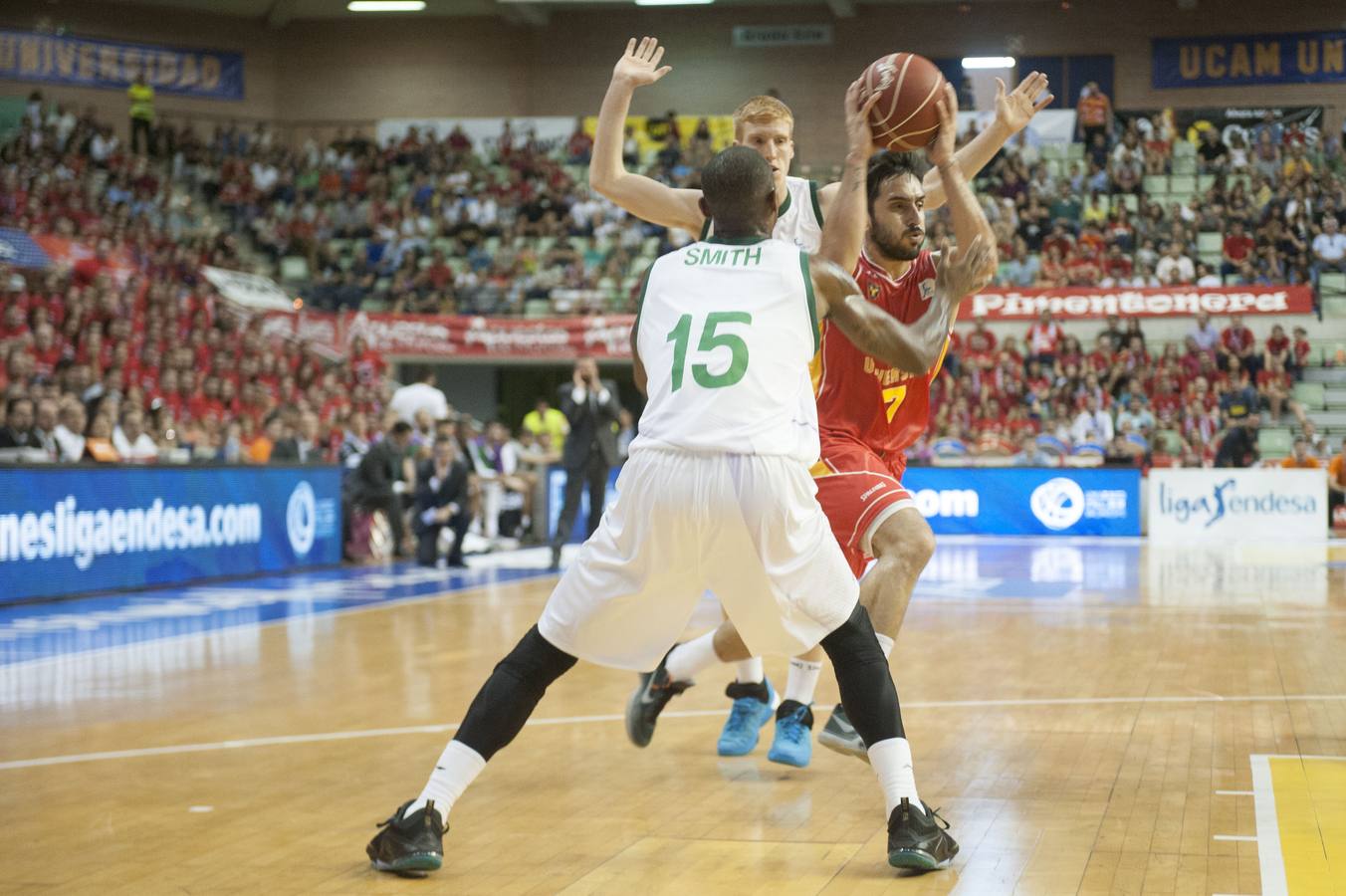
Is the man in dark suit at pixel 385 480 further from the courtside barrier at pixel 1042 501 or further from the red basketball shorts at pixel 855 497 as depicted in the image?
the red basketball shorts at pixel 855 497

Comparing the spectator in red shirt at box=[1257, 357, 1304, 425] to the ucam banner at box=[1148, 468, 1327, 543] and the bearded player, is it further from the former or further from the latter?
the bearded player

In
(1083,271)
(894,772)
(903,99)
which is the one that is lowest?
(894,772)

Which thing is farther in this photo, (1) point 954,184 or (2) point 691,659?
(2) point 691,659

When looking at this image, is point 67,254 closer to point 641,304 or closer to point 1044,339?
point 1044,339

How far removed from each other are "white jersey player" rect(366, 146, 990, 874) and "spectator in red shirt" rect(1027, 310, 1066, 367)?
2128 centimetres

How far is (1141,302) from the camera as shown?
25.1m

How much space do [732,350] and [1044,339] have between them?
21.7 m

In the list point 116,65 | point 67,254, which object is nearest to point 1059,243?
point 67,254

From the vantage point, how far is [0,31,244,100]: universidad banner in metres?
30.2

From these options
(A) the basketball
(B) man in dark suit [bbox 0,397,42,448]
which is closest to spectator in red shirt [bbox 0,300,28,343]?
(B) man in dark suit [bbox 0,397,42,448]

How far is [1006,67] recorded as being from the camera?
104 ft

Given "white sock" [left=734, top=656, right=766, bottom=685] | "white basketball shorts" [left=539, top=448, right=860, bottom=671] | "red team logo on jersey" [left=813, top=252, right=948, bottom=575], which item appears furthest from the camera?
"white sock" [left=734, top=656, right=766, bottom=685]

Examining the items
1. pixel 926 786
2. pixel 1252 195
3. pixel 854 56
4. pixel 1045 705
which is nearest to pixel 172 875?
pixel 926 786

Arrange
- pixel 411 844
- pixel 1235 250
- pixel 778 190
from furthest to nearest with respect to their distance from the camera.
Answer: pixel 1235 250 → pixel 778 190 → pixel 411 844
